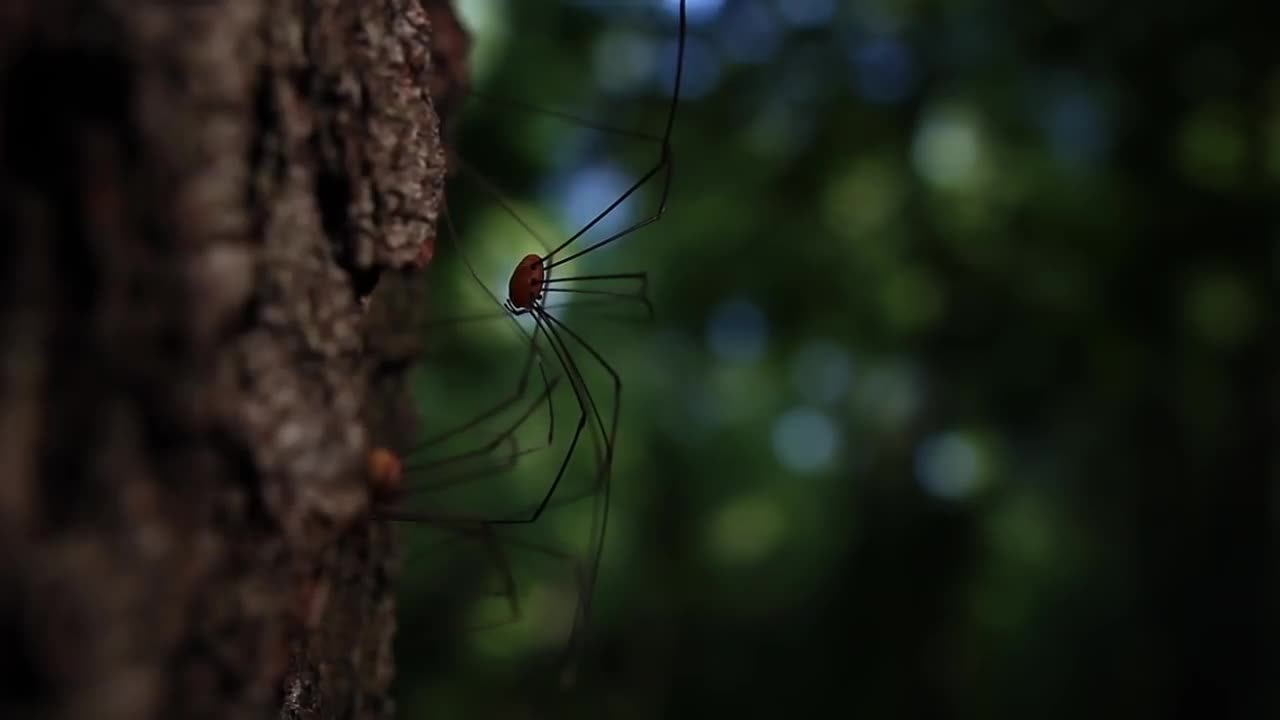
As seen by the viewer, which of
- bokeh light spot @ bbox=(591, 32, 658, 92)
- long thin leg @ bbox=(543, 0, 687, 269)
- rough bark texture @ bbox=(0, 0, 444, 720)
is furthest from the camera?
bokeh light spot @ bbox=(591, 32, 658, 92)

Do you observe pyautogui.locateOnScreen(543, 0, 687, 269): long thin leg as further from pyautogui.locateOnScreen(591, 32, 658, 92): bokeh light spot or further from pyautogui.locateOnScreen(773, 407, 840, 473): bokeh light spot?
pyautogui.locateOnScreen(773, 407, 840, 473): bokeh light spot

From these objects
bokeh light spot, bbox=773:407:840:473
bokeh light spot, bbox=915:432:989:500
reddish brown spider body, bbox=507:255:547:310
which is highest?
bokeh light spot, bbox=773:407:840:473

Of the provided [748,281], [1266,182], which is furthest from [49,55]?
[1266,182]

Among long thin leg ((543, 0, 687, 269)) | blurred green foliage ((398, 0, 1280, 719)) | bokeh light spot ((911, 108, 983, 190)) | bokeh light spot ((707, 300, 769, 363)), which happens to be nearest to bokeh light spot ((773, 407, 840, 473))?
blurred green foliage ((398, 0, 1280, 719))

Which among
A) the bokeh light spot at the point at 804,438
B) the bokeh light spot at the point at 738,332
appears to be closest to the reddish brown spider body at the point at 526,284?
the bokeh light spot at the point at 738,332

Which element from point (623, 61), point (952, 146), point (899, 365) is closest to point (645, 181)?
point (952, 146)

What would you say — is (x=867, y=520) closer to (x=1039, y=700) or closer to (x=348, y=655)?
(x=1039, y=700)
